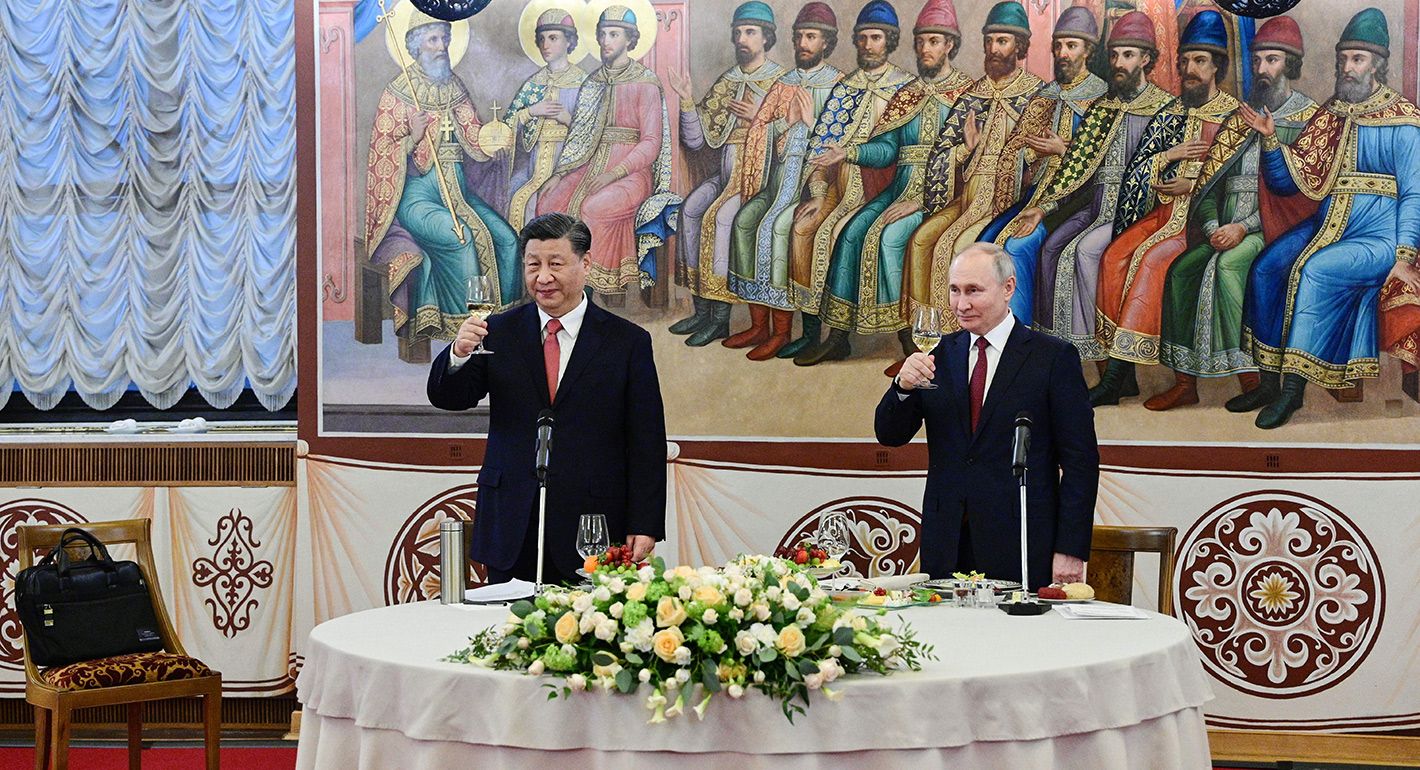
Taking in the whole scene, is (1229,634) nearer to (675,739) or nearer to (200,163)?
(675,739)

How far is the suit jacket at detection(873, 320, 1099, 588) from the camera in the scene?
3854 mm

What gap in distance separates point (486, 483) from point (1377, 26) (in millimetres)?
3519

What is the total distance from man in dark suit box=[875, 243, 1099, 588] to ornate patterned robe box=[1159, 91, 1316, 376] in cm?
138

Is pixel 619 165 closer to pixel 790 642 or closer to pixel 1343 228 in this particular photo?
pixel 1343 228

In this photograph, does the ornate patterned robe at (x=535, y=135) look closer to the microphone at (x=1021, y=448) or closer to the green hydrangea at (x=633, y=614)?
the microphone at (x=1021, y=448)

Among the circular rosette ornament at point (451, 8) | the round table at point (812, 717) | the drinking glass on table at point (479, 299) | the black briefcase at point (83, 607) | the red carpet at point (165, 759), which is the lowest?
the red carpet at point (165, 759)

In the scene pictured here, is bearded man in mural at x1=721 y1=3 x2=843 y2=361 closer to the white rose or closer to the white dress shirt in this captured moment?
the white dress shirt

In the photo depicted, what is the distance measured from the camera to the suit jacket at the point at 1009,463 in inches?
152

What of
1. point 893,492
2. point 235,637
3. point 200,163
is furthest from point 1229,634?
point 200,163

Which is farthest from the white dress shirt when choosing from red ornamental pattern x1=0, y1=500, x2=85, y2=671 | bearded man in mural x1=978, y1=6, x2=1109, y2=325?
red ornamental pattern x1=0, y1=500, x2=85, y2=671

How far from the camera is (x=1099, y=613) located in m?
3.10

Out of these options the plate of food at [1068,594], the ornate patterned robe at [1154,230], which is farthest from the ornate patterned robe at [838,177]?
the plate of food at [1068,594]

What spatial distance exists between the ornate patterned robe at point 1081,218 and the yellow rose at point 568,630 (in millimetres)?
3202

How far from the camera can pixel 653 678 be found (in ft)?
7.93
